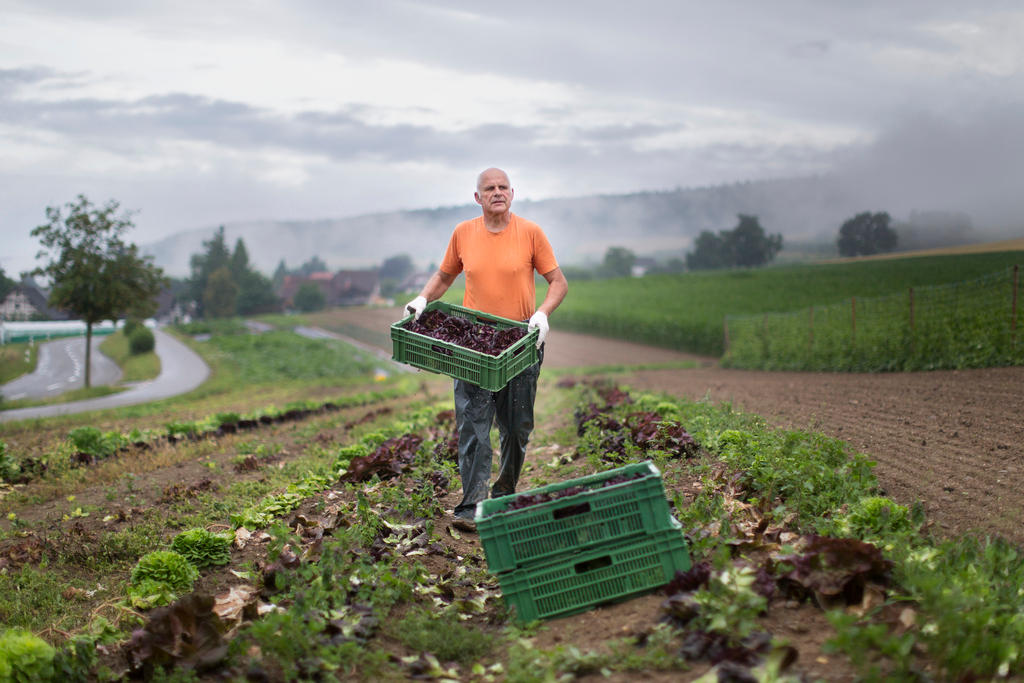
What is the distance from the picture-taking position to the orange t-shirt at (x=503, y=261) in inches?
221

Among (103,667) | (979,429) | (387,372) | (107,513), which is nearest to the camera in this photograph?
(103,667)

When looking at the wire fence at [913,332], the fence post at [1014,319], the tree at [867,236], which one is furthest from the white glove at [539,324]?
the tree at [867,236]

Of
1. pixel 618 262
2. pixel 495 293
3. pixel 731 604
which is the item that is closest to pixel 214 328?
pixel 618 262

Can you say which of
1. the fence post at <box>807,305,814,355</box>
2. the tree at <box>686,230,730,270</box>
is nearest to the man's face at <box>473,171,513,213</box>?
the fence post at <box>807,305,814,355</box>

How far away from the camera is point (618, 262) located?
218 ft

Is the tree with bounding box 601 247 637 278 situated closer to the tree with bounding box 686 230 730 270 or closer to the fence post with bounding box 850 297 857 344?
the tree with bounding box 686 230 730 270

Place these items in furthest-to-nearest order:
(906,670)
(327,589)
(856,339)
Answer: (856,339) → (327,589) → (906,670)

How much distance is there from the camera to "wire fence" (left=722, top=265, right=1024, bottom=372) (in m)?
14.5

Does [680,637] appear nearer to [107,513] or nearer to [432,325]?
[432,325]

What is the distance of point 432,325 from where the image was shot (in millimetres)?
5648

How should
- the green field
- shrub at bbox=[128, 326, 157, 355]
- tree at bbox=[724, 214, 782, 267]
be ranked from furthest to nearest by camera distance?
shrub at bbox=[128, 326, 157, 355]
tree at bbox=[724, 214, 782, 267]
the green field

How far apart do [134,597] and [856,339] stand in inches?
730

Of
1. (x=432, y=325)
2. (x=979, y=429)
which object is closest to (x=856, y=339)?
(x=979, y=429)

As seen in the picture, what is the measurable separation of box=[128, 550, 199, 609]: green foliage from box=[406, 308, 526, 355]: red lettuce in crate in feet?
6.56
